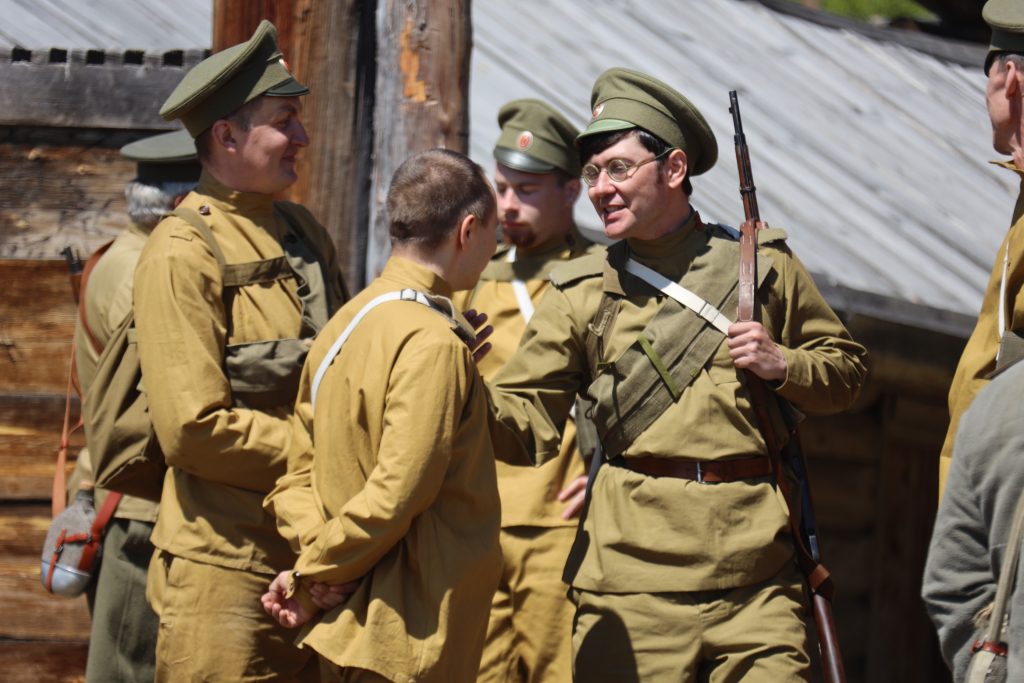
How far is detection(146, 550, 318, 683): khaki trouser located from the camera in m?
4.40

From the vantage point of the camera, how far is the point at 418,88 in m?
5.61

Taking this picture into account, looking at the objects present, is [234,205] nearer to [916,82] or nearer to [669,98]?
[669,98]

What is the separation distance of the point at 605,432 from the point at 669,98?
89 centimetres

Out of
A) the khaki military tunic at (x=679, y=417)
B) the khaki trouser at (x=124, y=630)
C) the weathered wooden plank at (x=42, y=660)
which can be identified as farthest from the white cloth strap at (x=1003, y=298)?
the weathered wooden plank at (x=42, y=660)

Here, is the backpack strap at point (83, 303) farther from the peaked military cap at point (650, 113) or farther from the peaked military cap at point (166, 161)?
the peaked military cap at point (650, 113)

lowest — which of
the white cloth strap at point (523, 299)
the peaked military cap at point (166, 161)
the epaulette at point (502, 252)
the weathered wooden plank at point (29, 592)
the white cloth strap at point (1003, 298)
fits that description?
the weathered wooden plank at point (29, 592)

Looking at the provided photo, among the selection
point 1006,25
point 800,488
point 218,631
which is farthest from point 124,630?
point 1006,25

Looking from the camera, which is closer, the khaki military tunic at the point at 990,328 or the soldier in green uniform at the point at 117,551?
the khaki military tunic at the point at 990,328

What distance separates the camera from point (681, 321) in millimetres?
4305

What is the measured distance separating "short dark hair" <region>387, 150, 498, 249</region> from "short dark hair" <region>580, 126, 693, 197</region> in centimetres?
52

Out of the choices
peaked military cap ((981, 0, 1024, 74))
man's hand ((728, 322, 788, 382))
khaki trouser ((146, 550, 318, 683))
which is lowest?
khaki trouser ((146, 550, 318, 683))

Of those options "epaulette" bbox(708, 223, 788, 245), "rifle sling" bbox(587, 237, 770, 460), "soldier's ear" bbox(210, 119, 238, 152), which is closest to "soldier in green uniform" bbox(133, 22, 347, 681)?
"soldier's ear" bbox(210, 119, 238, 152)

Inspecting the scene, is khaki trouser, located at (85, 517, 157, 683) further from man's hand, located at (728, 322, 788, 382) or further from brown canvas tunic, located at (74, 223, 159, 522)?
man's hand, located at (728, 322, 788, 382)

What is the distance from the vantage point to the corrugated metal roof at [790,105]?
634 centimetres
